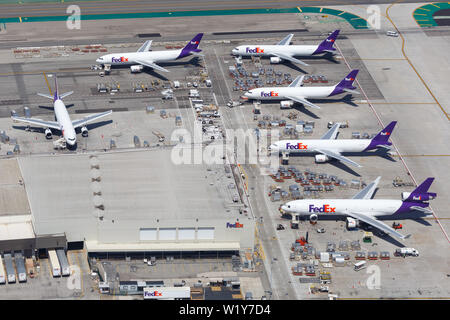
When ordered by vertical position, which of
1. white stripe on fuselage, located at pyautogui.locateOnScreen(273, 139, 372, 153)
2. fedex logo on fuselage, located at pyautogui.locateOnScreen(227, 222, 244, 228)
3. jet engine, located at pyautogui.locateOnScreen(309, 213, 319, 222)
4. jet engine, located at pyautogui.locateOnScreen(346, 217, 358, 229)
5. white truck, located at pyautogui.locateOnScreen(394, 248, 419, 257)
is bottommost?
white truck, located at pyautogui.locateOnScreen(394, 248, 419, 257)

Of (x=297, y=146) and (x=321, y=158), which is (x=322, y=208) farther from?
(x=297, y=146)

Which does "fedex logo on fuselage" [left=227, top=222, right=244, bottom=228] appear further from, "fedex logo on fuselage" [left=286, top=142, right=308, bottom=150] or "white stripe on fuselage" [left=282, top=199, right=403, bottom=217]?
"fedex logo on fuselage" [left=286, top=142, right=308, bottom=150]

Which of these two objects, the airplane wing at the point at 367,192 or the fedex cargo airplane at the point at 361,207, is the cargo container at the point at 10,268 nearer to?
the fedex cargo airplane at the point at 361,207

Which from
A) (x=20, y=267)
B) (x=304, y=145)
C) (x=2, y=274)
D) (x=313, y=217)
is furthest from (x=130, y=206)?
(x=304, y=145)

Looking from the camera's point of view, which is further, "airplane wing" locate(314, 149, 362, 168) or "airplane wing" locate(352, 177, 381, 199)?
"airplane wing" locate(314, 149, 362, 168)

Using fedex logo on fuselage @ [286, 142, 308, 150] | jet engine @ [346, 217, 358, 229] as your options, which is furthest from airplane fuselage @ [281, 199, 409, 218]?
fedex logo on fuselage @ [286, 142, 308, 150]

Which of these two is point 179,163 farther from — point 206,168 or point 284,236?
point 284,236

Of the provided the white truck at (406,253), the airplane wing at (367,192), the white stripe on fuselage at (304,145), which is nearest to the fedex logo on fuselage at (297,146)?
the white stripe on fuselage at (304,145)
